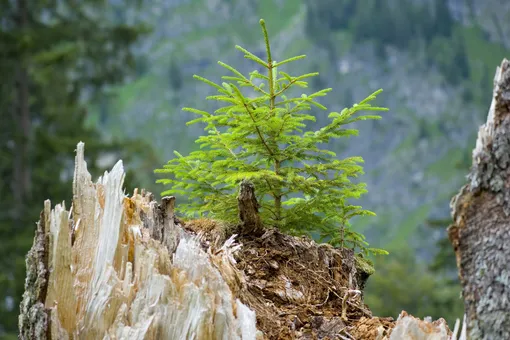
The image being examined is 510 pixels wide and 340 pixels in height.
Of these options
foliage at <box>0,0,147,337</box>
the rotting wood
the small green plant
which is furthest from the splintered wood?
foliage at <box>0,0,147,337</box>

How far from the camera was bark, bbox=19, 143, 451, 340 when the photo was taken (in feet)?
14.7

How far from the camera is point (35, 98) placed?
1310 inches

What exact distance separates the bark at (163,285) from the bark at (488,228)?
744 mm

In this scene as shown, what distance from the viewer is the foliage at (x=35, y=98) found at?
29.0 metres

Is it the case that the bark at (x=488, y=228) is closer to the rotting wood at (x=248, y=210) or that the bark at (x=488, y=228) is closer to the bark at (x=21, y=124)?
the rotting wood at (x=248, y=210)

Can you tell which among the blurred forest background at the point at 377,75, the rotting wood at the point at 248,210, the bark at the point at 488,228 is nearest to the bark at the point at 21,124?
the rotting wood at the point at 248,210

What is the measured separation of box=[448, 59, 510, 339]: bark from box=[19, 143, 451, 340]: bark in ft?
2.44

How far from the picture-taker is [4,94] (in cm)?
3034

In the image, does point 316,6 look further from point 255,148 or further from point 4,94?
point 255,148

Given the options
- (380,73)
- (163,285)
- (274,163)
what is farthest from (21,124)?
(380,73)

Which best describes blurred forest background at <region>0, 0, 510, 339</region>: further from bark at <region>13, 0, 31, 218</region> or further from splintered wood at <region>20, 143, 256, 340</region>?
splintered wood at <region>20, 143, 256, 340</region>

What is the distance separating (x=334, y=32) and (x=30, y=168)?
491 feet

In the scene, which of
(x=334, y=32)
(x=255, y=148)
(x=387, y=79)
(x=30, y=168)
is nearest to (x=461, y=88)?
(x=387, y=79)

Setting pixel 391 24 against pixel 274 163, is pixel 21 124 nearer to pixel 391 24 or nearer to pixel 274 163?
pixel 274 163
